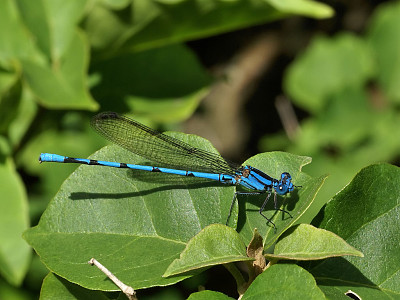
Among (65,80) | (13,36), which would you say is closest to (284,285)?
(65,80)

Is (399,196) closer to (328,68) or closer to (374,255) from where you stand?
(374,255)

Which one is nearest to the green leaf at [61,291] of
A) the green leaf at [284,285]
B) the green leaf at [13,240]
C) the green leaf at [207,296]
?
the green leaf at [207,296]

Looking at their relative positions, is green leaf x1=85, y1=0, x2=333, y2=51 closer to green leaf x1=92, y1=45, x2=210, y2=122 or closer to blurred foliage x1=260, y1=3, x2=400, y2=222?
green leaf x1=92, y1=45, x2=210, y2=122

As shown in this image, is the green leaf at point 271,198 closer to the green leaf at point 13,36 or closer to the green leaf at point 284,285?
the green leaf at point 284,285

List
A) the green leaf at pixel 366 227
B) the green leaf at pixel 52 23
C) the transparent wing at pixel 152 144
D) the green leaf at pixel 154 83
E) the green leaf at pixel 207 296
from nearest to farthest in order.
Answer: the green leaf at pixel 207 296, the green leaf at pixel 366 227, the transparent wing at pixel 152 144, the green leaf at pixel 52 23, the green leaf at pixel 154 83

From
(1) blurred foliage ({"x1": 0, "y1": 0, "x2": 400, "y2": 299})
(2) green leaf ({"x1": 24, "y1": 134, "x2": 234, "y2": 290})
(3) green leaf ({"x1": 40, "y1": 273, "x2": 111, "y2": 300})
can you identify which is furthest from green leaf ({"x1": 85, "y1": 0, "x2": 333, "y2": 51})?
(3) green leaf ({"x1": 40, "y1": 273, "x2": 111, "y2": 300})

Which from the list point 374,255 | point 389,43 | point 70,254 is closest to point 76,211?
point 70,254
